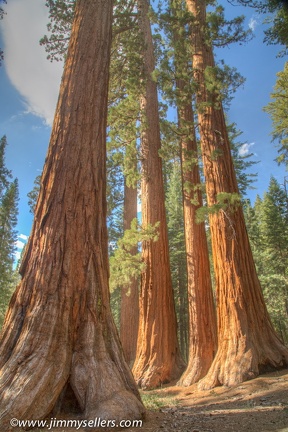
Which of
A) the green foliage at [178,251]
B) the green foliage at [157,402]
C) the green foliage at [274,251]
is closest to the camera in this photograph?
the green foliage at [157,402]

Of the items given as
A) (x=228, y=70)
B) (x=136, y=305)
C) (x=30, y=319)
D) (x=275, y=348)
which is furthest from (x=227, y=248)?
(x=136, y=305)

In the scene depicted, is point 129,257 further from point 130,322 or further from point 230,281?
point 130,322

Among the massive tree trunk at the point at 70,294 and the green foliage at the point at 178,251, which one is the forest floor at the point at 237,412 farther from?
the green foliage at the point at 178,251

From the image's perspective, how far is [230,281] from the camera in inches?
248

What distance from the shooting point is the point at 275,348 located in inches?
226

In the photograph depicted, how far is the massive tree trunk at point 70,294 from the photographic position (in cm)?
294

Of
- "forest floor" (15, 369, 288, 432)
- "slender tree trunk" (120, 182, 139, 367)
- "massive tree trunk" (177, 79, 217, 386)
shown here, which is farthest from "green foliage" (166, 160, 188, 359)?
"forest floor" (15, 369, 288, 432)

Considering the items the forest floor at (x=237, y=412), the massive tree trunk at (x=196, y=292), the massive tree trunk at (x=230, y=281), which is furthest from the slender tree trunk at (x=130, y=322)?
the forest floor at (x=237, y=412)

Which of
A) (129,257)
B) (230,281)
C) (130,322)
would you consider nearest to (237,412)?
(230,281)

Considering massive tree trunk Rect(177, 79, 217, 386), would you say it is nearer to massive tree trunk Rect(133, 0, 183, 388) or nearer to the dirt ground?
massive tree trunk Rect(133, 0, 183, 388)

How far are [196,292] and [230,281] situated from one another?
115 inches

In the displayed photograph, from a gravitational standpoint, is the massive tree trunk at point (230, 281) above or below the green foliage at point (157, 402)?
above

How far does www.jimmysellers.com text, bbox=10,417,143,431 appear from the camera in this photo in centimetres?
265

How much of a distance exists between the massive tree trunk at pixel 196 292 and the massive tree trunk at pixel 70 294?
193 inches
